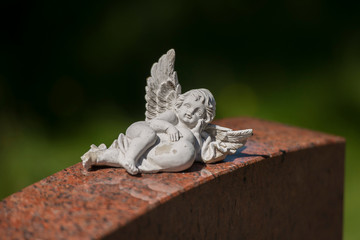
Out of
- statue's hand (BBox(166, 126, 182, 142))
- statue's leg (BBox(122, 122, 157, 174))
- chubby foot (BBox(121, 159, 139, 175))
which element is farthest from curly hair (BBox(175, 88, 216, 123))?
chubby foot (BBox(121, 159, 139, 175))

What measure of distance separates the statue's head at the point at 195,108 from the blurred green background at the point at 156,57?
10.4ft

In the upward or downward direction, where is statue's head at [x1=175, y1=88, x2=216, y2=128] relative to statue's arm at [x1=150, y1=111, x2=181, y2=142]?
upward

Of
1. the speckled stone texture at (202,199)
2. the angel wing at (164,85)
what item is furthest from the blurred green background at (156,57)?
the angel wing at (164,85)

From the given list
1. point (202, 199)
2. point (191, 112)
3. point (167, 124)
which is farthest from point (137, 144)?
point (202, 199)

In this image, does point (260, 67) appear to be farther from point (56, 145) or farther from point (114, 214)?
point (114, 214)

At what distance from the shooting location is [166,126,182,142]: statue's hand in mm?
2516

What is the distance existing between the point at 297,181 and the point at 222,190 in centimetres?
106

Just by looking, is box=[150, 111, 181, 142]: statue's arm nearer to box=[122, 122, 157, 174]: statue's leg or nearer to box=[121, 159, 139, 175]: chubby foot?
box=[122, 122, 157, 174]: statue's leg

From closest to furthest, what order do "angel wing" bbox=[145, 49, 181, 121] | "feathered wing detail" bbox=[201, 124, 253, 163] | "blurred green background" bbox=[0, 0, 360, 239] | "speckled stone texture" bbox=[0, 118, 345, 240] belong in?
"speckled stone texture" bbox=[0, 118, 345, 240], "feathered wing detail" bbox=[201, 124, 253, 163], "angel wing" bbox=[145, 49, 181, 121], "blurred green background" bbox=[0, 0, 360, 239]

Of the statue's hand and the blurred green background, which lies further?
the blurred green background

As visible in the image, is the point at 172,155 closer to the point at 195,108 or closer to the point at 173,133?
the point at 173,133

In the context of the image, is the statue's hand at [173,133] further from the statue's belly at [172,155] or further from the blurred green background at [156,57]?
the blurred green background at [156,57]

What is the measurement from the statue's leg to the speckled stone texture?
0.09 meters

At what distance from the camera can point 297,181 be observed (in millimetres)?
3400
